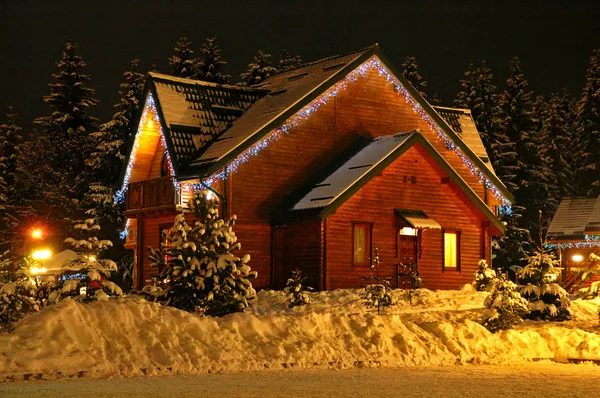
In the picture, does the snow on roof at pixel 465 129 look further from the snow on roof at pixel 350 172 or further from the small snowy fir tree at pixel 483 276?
the small snowy fir tree at pixel 483 276

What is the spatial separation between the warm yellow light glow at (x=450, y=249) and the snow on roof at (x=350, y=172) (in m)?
4.27

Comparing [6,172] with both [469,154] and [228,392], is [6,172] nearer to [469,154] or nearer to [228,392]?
[469,154]

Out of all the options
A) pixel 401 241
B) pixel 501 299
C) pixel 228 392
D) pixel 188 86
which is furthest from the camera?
pixel 188 86

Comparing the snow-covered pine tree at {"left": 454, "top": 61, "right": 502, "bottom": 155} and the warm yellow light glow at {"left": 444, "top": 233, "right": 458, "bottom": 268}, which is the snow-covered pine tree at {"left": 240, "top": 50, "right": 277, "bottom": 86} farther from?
the warm yellow light glow at {"left": 444, "top": 233, "right": 458, "bottom": 268}

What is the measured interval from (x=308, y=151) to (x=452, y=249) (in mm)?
6677

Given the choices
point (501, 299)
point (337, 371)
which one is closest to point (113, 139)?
point (501, 299)

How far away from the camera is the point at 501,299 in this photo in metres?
24.8

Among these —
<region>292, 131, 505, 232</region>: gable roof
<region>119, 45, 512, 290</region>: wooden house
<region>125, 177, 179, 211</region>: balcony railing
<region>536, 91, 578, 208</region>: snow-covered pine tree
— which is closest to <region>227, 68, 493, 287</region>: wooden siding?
<region>119, 45, 512, 290</region>: wooden house

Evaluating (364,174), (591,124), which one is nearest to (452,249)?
(364,174)

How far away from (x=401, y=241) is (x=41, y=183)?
32018 mm

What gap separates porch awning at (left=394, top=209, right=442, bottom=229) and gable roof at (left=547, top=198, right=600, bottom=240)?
730 inches

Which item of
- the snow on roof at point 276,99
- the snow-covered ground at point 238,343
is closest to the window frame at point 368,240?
the snow on roof at point 276,99

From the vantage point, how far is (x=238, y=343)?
19516mm

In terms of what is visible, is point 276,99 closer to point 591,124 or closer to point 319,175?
point 319,175
